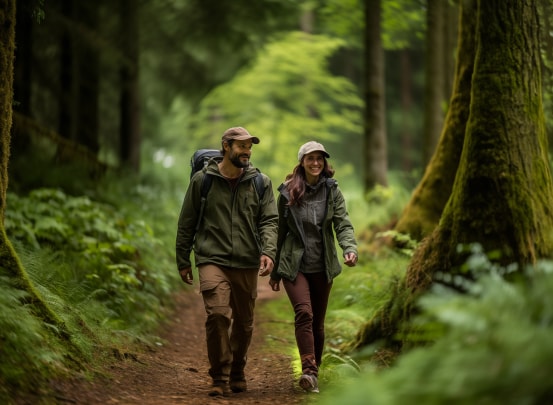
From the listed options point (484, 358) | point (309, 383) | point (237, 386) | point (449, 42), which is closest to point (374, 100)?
A: point (449, 42)

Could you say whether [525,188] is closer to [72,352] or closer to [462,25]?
[462,25]

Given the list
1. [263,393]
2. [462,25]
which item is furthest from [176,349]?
[462,25]

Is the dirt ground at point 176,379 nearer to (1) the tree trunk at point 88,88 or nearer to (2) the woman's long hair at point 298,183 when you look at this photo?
(2) the woman's long hair at point 298,183

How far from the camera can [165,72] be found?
21078mm

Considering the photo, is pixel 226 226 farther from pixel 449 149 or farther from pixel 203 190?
pixel 449 149

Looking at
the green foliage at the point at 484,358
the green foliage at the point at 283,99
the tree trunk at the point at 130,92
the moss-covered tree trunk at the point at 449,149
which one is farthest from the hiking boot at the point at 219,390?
the green foliage at the point at 283,99

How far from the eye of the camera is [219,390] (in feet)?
19.5

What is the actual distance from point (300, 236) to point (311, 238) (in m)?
0.13

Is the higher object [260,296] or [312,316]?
[312,316]

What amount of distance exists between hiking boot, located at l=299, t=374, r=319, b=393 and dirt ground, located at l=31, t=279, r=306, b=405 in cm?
8

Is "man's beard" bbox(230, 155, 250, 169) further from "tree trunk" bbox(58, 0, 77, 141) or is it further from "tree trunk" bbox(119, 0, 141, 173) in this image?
"tree trunk" bbox(119, 0, 141, 173)

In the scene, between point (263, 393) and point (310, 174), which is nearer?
point (263, 393)

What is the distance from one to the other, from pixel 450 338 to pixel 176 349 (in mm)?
5622

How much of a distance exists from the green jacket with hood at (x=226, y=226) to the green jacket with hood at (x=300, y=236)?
22 centimetres
